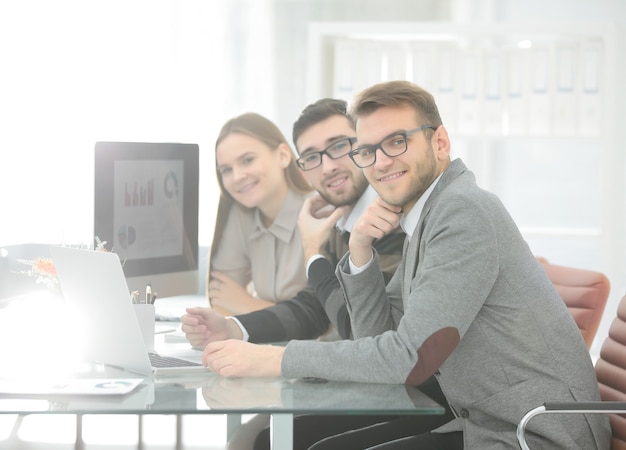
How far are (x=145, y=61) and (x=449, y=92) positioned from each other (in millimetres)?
2475

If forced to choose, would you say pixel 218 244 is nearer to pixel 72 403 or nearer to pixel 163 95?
pixel 72 403

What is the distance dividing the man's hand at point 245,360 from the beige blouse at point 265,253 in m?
1.12

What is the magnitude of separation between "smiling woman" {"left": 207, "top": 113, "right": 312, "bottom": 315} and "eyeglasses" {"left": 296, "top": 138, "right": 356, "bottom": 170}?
23cm

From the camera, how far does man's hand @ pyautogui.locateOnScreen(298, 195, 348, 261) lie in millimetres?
2781

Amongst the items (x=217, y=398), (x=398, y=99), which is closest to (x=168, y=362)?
(x=217, y=398)

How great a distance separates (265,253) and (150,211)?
0.51 metres

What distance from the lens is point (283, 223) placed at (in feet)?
9.96

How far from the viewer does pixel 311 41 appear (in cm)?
443

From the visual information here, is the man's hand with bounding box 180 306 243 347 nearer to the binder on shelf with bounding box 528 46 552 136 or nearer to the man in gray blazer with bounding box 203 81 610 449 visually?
the man in gray blazer with bounding box 203 81 610 449

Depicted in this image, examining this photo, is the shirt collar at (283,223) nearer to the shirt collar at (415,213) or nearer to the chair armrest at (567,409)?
the shirt collar at (415,213)

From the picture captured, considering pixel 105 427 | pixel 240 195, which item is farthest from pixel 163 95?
pixel 240 195

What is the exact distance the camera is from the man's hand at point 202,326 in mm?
2295

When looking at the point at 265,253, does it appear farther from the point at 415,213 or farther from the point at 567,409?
the point at 567,409

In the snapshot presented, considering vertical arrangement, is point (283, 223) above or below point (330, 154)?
below
